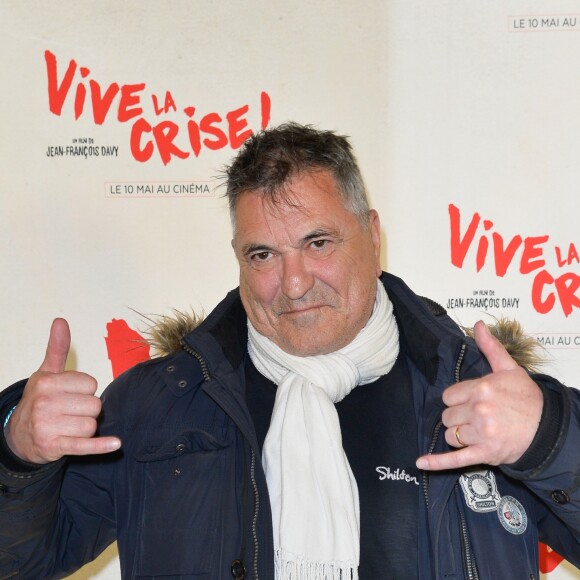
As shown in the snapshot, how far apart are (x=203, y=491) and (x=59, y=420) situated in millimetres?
319

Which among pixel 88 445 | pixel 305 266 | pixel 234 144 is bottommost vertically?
pixel 88 445

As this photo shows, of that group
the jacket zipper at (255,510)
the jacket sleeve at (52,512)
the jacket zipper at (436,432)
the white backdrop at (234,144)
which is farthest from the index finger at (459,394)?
the white backdrop at (234,144)

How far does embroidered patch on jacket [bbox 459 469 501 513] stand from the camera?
1338mm

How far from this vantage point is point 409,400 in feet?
4.93

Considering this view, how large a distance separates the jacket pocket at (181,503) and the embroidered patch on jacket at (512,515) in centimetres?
45

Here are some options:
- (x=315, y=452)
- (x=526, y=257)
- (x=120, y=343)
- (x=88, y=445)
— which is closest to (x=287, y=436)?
(x=315, y=452)

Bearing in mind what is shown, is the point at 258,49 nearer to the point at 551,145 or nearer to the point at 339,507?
the point at 551,145

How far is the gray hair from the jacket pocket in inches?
16.7

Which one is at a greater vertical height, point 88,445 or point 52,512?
point 88,445

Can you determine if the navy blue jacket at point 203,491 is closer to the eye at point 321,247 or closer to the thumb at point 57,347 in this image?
the thumb at point 57,347

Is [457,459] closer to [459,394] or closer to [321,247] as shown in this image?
[459,394]

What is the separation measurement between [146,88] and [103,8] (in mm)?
211

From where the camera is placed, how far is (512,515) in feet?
4.41

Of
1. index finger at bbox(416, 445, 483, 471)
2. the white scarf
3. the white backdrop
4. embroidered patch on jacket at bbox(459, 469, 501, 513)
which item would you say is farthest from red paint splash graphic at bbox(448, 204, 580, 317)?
index finger at bbox(416, 445, 483, 471)
